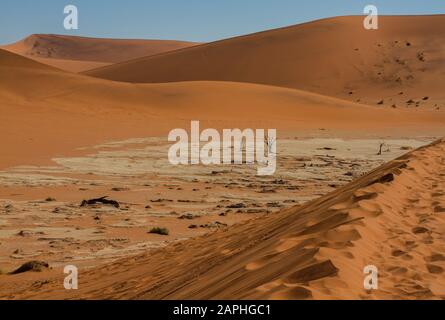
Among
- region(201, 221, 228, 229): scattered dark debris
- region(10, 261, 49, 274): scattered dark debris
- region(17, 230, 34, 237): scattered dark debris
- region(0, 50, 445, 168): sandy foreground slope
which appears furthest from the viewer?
region(0, 50, 445, 168): sandy foreground slope

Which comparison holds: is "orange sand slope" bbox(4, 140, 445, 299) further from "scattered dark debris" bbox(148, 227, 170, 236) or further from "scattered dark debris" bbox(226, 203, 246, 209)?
"scattered dark debris" bbox(226, 203, 246, 209)

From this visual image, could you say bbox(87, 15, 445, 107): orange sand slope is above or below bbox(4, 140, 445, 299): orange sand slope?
above

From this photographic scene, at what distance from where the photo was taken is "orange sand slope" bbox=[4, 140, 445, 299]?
Result: 16.1 feet

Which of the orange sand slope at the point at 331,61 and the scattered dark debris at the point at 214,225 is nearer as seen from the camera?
the scattered dark debris at the point at 214,225

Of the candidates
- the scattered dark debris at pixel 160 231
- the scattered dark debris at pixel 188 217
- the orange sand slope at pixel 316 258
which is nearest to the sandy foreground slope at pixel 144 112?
the scattered dark debris at pixel 188 217

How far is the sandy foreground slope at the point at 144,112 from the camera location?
28562mm

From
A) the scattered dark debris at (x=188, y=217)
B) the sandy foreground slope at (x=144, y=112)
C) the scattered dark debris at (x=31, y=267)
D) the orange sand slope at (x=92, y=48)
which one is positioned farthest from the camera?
the orange sand slope at (x=92, y=48)

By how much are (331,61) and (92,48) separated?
117782 millimetres

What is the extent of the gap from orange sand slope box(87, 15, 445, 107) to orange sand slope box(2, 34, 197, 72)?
75679 mm

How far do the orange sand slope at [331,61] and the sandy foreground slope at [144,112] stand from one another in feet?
38.3

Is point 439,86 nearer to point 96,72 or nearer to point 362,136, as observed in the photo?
point 362,136

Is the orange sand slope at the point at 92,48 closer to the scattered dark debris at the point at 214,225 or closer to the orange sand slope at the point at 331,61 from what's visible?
the orange sand slope at the point at 331,61

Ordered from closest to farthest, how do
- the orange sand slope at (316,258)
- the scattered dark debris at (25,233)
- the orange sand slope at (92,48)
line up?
1. the orange sand slope at (316,258)
2. the scattered dark debris at (25,233)
3. the orange sand slope at (92,48)

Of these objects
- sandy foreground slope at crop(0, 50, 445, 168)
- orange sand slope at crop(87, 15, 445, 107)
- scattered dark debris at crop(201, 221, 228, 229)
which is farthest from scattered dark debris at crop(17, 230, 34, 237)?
orange sand slope at crop(87, 15, 445, 107)
